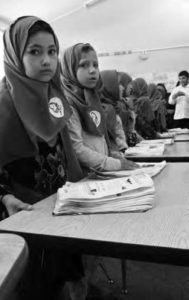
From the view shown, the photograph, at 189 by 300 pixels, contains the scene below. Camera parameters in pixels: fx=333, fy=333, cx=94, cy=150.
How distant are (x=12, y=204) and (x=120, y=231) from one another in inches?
16.2

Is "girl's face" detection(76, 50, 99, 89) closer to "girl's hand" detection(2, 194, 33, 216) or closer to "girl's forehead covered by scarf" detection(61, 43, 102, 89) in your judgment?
"girl's forehead covered by scarf" detection(61, 43, 102, 89)

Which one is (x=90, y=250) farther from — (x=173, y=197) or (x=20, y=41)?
(x=20, y=41)

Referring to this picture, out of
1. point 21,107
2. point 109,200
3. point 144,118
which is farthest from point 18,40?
point 144,118

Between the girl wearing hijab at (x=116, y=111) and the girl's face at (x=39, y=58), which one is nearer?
the girl's face at (x=39, y=58)

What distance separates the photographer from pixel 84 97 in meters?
1.62

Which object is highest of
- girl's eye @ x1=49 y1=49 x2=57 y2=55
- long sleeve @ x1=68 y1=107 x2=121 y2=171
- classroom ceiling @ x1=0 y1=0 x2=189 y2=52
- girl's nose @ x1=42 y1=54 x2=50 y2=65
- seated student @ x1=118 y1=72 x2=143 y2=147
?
classroom ceiling @ x1=0 y1=0 x2=189 y2=52

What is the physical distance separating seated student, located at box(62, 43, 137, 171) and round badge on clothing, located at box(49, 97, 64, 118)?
202 millimetres

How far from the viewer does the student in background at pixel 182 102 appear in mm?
4279

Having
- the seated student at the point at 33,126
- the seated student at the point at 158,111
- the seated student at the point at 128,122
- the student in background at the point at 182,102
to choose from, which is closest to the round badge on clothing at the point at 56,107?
the seated student at the point at 33,126

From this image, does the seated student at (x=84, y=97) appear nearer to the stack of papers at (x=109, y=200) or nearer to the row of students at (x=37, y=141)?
the row of students at (x=37, y=141)

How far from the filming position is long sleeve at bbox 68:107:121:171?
1.33 metres

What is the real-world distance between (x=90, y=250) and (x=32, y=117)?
1.93ft

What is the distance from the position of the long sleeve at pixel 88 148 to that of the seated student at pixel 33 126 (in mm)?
120

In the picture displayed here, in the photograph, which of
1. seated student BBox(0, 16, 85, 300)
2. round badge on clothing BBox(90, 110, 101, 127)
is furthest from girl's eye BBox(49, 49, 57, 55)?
round badge on clothing BBox(90, 110, 101, 127)
